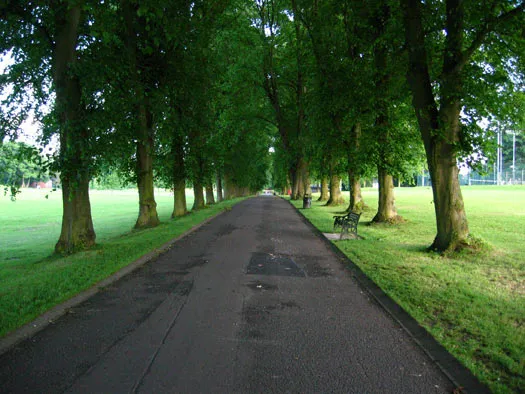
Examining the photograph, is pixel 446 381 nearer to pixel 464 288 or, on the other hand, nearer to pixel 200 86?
pixel 464 288

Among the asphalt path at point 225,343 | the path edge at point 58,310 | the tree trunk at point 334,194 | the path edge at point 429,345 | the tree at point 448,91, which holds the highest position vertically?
the tree at point 448,91

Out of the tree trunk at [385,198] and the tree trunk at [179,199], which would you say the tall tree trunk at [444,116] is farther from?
the tree trunk at [179,199]

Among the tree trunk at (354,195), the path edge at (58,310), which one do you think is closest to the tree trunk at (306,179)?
the tree trunk at (354,195)

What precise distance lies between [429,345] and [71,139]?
925cm

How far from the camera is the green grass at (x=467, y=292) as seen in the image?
13.7 ft

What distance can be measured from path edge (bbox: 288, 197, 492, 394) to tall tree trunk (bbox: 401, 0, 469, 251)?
145 inches

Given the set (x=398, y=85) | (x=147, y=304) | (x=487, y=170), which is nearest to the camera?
(x=147, y=304)

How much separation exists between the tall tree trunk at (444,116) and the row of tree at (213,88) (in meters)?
0.03

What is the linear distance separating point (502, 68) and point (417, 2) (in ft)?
9.99

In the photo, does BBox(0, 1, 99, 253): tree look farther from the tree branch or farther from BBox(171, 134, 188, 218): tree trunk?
BBox(171, 134, 188, 218): tree trunk

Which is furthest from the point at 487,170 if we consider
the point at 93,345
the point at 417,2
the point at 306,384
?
the point at 93,345

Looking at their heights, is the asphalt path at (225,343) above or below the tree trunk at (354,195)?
below

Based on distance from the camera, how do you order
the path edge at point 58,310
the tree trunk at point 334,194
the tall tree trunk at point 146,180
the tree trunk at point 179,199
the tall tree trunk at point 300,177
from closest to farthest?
1. the path edge at point 58,310
2. the tall tree trunk at point 146,180
3. the tree trunk at point 179,199
4. the tree trunk at point 334,194
5. the tall tree trunk at point 300,177

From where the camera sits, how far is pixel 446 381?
12.6 ft
